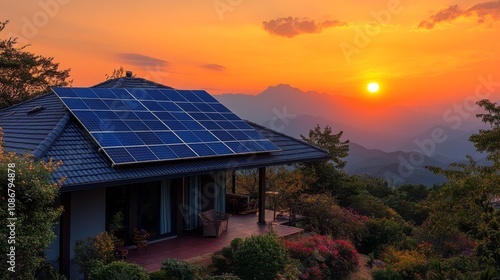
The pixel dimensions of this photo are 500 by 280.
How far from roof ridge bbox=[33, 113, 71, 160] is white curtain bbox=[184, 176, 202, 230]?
4.46 meters

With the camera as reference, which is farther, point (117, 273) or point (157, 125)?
point (157, 125)

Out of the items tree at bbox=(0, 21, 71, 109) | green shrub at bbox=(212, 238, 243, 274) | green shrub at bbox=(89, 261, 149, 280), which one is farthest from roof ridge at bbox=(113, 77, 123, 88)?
tree at bbox=(0, 21, 71, 109)

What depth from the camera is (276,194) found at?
17.4m

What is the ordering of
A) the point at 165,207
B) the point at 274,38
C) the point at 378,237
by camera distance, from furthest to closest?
the point at 274,38
the point at 378,237
the point at 165,207

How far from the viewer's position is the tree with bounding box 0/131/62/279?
6.39m

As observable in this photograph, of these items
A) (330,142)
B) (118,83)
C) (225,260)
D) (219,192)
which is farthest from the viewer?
(330,142)

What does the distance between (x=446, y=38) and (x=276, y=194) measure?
525 inches

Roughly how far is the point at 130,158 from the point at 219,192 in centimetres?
565

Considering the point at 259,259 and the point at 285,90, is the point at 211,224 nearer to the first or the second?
the point at 259,259

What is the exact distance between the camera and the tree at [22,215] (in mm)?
6395

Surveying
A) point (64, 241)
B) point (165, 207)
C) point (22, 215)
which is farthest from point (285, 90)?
point (22, 215)

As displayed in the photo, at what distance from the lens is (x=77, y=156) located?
9.87m

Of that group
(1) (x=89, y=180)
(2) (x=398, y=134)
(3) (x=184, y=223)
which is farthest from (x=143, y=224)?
(2) (x=398, y=134)

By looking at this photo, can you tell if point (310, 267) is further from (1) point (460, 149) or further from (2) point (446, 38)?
(1) point (460, 149)
